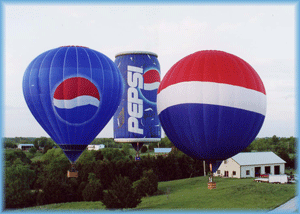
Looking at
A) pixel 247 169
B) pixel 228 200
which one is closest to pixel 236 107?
pixel 228 200

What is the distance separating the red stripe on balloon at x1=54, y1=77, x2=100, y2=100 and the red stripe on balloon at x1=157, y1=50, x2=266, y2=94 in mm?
4995

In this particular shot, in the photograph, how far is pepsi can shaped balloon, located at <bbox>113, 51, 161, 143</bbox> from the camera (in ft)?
93.5

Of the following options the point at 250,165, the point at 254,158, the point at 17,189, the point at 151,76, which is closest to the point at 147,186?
the point at 250,165

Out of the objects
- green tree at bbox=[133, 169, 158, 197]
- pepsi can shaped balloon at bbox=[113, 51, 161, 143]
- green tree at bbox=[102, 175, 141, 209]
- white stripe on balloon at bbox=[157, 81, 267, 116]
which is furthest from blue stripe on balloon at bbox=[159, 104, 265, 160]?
green tree at bbox=[133, 169, 158, 197]

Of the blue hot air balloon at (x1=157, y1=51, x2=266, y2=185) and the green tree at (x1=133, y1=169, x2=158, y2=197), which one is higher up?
the blue hot air balloon at (x1=157, y1=51, x2=266, y2=185)

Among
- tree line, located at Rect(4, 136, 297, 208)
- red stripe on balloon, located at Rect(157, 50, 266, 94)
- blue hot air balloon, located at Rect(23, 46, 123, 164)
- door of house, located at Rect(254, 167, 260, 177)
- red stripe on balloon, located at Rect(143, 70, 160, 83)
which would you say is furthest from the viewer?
door of house, located at Rect(254, 167, 260, 177)

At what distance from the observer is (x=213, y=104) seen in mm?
16516

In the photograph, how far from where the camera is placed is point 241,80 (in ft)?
55.5

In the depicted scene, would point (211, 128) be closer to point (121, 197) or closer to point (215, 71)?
point (215, 71)

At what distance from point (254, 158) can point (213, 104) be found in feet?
118

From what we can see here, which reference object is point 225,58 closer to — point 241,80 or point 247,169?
point 241,80

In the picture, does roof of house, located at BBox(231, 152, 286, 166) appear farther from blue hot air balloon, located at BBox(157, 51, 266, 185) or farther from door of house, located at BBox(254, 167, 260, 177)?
blue hot air balloon, located at BBox(157, 51, 266, 185)

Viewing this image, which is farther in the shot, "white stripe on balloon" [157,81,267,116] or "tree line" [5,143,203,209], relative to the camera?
"tree line" [5,143,203,209]

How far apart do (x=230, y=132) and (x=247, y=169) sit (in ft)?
107
